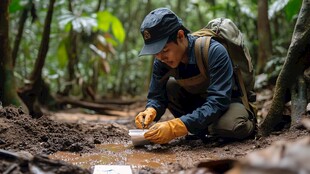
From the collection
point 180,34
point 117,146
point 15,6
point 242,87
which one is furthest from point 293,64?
point 15,6

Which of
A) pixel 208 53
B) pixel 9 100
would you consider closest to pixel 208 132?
pixel 208 53

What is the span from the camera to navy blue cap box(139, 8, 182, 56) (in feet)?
10.5

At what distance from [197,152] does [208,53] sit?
2.55 ft

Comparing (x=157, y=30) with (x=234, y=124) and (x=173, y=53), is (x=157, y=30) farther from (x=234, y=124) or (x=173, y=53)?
(x=234, y=124)

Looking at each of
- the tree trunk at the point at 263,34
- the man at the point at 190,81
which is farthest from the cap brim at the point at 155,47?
the tree trunk at the point at 263,34

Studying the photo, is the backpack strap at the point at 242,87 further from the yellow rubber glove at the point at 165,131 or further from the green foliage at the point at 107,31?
the green foliage at the point at 107,31

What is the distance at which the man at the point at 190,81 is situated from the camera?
10.5 feet

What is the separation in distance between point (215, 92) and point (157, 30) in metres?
0.65

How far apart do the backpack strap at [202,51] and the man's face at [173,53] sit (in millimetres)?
112

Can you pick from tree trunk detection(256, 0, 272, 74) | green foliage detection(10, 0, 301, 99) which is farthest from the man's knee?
tree trunk detection(256, 0, 272, 74)

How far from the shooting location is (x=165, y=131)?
3.16m

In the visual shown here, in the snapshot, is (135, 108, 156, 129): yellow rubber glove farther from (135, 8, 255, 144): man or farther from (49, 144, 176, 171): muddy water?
(49, 144, 176, 171): muddy water

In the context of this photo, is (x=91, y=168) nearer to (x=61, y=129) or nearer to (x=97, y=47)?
(x=61, y=129)

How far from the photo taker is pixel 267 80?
19.9 feet
